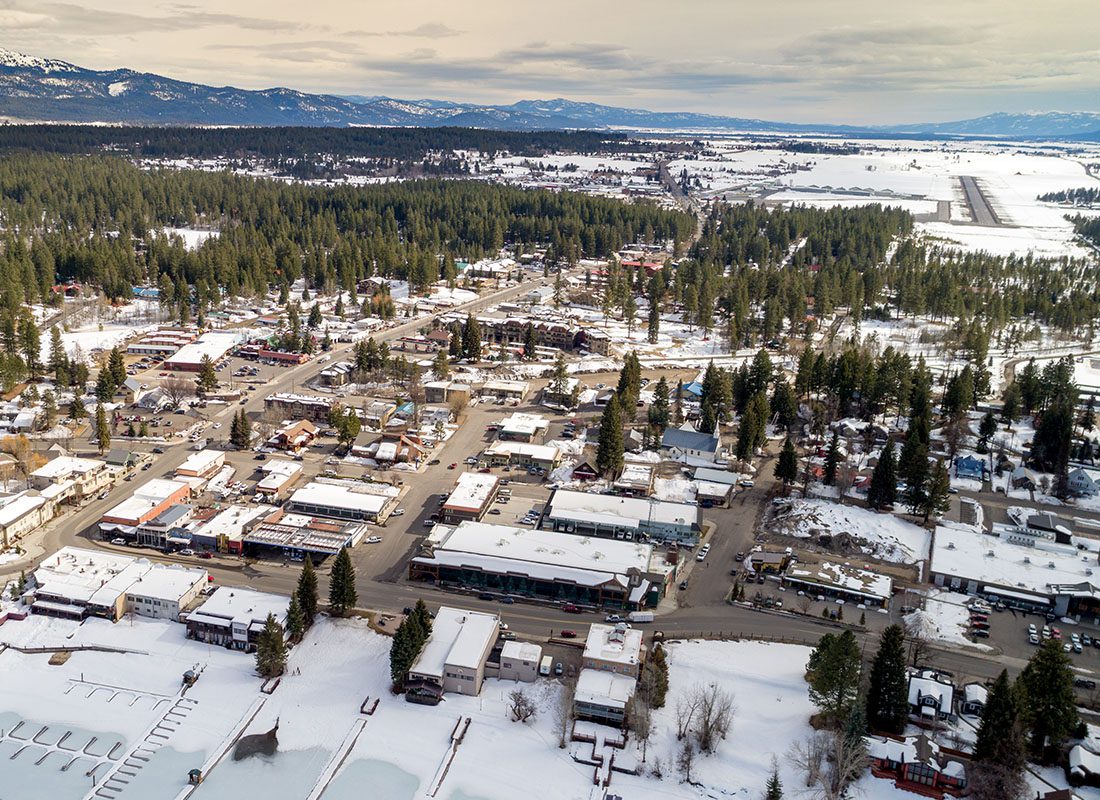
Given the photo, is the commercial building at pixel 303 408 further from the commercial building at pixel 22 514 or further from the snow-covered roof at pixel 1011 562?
the snow-covered roof at pixel 1011 562

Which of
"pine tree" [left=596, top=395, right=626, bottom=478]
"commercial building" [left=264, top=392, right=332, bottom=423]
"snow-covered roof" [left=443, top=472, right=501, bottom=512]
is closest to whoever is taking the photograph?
"snow-covered roof" [left=443, top=472, right=501, bottom=512]

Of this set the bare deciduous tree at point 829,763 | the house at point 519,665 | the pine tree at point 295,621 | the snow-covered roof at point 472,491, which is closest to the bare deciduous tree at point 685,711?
the bare deciduous tree at point 829,763

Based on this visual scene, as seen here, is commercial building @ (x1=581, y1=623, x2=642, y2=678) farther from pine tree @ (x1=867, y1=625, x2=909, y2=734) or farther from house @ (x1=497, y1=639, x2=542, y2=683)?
pine tree @ (x1=867, y1=625, x2=909, y2=734)

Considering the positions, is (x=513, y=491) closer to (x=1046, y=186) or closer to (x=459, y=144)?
(x=459, y=144)

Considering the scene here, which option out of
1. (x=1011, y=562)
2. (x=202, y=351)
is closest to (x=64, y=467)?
(x=202, y=351)

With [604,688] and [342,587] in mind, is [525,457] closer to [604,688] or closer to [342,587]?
[342,587]

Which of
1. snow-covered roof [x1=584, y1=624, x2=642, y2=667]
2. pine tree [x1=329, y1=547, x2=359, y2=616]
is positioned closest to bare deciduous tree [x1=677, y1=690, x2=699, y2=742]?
snow-covered roof [x1=584, y1=624, x2=642, y2=667]
